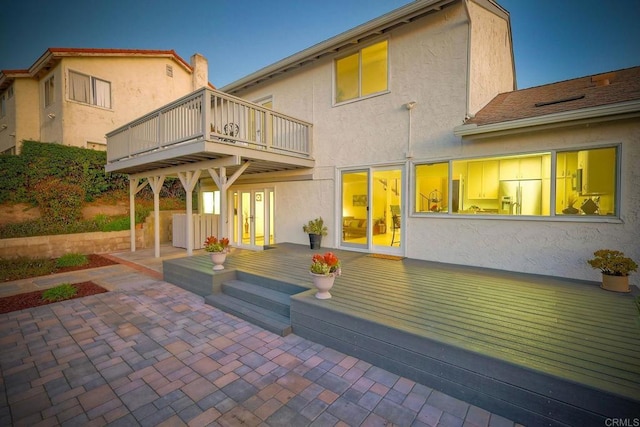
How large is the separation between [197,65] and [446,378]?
1638cm

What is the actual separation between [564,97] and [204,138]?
7340mm

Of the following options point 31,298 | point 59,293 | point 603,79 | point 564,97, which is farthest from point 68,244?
point 603,79

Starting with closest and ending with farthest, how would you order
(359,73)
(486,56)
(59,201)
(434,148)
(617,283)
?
(617,283), (434,148), (486,56), (359,73), (59,201)

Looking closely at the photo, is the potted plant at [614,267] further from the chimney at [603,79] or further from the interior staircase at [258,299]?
the interior staircase at [258,299]

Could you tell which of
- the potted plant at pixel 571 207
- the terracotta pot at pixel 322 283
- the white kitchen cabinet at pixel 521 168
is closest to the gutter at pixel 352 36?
the white kitchen cabinet at pixel 521 168

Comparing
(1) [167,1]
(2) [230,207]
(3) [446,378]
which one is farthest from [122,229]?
(1) [167,1]

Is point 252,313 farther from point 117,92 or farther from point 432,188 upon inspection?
point 117,92

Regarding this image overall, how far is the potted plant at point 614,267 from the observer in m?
4.21

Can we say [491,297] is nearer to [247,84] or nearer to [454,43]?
[454,43]

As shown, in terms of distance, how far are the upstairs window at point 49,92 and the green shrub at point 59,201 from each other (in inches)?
264

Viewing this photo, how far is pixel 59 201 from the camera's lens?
382 inches

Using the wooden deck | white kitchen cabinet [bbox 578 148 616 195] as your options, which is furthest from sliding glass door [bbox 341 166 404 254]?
white kitchen cabinet [bbox 578 148 616 195]

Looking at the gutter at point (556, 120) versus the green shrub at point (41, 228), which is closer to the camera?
the gutter at point (556, 120)

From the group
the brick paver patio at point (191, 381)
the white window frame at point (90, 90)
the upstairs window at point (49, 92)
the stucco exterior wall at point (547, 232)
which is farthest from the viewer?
the upstairs window at point (49, 92)
